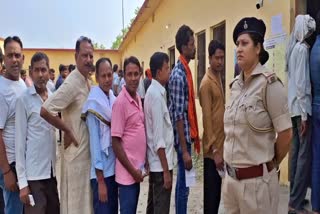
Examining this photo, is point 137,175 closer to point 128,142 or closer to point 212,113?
point 128,142

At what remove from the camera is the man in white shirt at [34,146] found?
9.95 ft

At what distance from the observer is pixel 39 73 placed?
3.15 m

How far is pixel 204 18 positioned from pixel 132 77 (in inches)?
239

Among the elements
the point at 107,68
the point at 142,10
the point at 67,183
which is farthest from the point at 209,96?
the point at 142,10

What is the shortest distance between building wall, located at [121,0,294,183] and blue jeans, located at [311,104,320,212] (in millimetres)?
1214

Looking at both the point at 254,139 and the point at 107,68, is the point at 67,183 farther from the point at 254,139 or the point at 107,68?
the point at 254,139

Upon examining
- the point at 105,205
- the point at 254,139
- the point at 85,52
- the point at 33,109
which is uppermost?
the point at 85,52

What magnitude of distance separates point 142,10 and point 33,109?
45.0 ft

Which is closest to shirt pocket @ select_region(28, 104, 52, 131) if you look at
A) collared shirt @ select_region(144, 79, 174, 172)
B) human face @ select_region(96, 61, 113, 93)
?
human face @ select_region(96, 61, 113, 93)

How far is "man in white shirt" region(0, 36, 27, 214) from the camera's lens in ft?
10.1

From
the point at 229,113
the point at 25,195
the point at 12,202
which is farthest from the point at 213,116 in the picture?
the point at 12,202

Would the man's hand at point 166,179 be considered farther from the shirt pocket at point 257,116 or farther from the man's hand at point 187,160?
the shirt pocket at point 257,116

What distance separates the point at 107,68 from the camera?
319cm

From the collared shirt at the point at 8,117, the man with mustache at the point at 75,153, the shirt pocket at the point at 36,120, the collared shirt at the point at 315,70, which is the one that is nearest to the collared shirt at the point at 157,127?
the man with mustache at the point at 75,153
